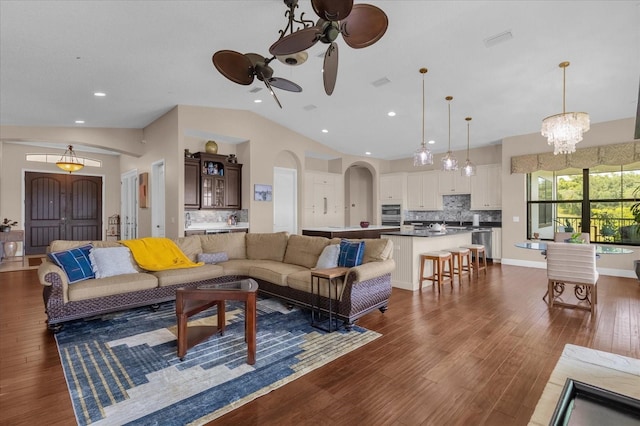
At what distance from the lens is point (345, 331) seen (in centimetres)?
328

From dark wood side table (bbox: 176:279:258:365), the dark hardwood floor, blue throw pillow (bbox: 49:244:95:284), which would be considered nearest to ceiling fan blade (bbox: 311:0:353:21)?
dark wood side table (bbox: 176:279:258:365)

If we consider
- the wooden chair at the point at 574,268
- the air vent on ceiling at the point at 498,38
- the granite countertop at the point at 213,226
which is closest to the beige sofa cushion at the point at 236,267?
the granite countertop at the point at 213,226

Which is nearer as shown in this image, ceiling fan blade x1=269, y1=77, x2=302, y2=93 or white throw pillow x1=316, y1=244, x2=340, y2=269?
ceiling fan blade x1=269, y1=77, x2=302, y2=93

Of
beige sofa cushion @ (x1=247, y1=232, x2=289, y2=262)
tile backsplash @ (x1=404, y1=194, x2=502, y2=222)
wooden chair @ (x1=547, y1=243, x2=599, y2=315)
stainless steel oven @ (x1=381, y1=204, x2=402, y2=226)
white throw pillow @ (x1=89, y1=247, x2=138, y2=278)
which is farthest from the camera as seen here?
stainless steel oven @ (x1=381, y1=204, x2=402, y2=226)

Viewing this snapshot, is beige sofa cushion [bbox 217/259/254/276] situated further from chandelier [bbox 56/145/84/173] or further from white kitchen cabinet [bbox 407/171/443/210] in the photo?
white kitchen cabinet [bbox 407/171/443/210]

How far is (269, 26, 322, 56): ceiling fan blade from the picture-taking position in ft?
7.22

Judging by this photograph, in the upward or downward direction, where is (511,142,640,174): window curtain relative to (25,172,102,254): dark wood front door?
upward

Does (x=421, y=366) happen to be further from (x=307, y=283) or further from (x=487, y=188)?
(x=487, y=188)

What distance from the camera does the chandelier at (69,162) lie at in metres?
7.61

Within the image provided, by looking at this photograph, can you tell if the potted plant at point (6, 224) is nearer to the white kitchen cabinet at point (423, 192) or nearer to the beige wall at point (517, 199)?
the white kitchen cabinet at point (423, 192)

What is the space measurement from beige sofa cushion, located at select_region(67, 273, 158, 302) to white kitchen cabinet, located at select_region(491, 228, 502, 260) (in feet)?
24.0

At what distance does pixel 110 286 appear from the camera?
3.51 m

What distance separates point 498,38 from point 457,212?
18.7ft

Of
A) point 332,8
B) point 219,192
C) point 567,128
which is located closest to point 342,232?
point 219,192
